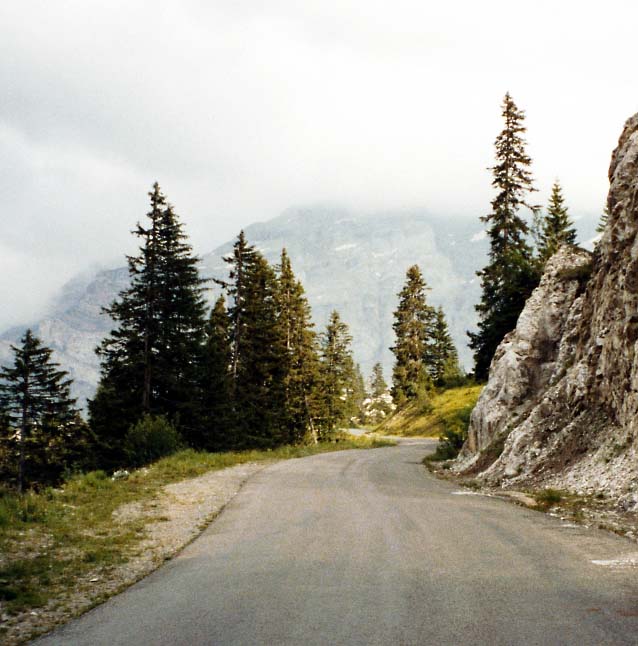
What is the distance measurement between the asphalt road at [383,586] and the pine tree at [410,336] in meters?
60.1

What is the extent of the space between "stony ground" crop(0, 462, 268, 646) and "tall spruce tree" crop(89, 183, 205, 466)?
48.8ft

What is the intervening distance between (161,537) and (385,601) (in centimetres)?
613

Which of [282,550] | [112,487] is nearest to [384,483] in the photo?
[112,487]

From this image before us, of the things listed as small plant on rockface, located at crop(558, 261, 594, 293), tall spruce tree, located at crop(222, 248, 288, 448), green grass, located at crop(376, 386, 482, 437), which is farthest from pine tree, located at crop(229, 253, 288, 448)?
small plant on rockface, located at crop(558, 261, 594, 293)

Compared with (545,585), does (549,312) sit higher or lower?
higher

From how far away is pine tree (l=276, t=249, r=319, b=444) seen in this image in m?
52.5

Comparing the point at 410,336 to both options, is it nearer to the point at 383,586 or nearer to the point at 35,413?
the point at 35,413

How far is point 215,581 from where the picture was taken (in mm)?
7738

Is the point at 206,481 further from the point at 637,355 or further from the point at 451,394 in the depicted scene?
the point at 451,394

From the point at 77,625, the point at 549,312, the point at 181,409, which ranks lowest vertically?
the point at 77,625

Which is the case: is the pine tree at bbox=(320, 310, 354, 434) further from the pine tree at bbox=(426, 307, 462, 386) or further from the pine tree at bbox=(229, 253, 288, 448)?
the pine tree at bbox=(426, 307, 462, 386)

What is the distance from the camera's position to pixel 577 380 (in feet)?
60.0

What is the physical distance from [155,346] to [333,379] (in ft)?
107

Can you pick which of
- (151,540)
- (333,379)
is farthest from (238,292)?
(151,540)
